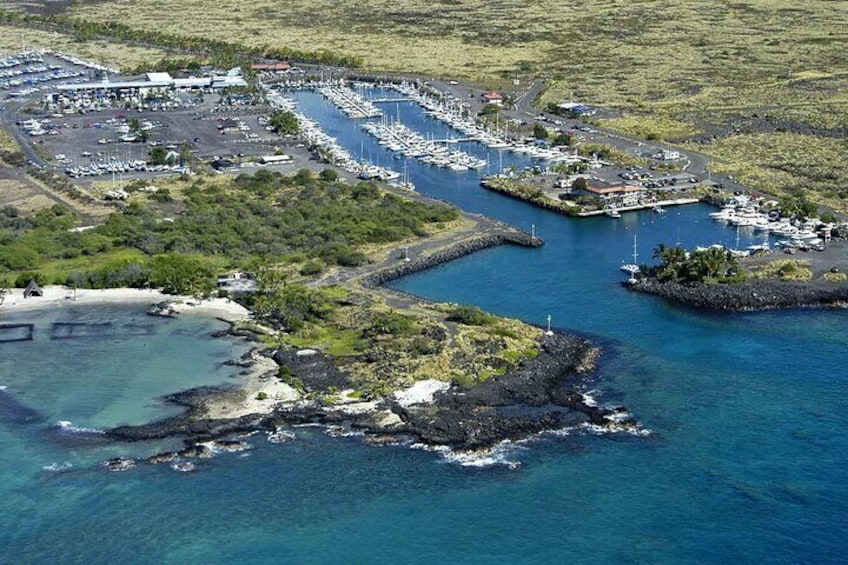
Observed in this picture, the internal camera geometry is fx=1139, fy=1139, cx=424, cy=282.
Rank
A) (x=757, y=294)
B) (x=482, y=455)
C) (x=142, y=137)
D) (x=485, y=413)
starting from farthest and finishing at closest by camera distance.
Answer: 1. (x=142, y=137)
2. (x=757, y=294)
3. (x=485, y=413)
4. (x=482, y=455)

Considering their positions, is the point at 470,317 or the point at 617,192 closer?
the point at 470,317

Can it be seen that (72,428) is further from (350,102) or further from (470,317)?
(350,102)

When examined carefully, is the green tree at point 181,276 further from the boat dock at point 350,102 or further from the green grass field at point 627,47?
the boat dock at point 350,102

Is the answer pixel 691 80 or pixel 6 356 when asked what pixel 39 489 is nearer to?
pixel 6 356

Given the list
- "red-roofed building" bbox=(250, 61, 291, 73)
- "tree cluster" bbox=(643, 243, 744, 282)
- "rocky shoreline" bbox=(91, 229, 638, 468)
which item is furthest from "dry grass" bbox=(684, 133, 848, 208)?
"red-roofed building" bbox=(250, 61, 291, 73)

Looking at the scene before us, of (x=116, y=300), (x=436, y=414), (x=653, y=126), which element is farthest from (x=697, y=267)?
(x=653, y=126)

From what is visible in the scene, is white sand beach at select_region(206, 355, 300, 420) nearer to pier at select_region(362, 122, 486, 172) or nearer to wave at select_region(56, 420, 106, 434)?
wave at select_region(56, 420, 106, 434)

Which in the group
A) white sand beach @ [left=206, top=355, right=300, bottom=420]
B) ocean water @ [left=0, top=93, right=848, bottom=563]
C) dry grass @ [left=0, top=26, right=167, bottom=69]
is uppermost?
dry grass @ [left=0, top=26, right=167, bottom=69]
